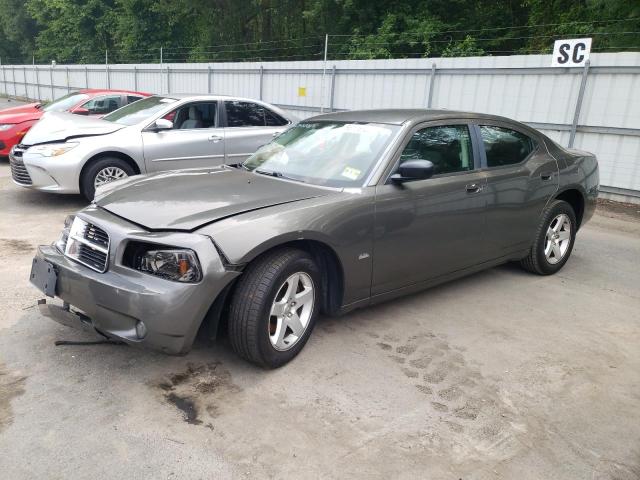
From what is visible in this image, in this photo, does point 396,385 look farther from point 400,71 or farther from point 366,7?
point 366,7

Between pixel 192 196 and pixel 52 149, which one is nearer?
pixel 192 196

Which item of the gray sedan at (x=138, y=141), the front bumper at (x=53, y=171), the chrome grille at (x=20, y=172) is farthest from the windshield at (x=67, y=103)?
the front bumper at (x=53, y=171)

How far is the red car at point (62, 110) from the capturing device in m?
9.93

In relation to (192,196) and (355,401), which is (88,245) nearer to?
(192,196)

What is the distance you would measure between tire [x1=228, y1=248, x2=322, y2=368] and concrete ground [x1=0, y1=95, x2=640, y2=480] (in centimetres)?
16

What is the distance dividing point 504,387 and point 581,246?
12.8 feet

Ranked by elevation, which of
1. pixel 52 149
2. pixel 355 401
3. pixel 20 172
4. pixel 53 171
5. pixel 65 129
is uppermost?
pixel 65 129

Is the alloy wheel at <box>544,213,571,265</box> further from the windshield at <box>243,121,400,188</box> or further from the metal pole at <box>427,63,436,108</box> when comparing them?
the metal pole at <box>427,63,436,108</box>

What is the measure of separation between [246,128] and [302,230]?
5.30 metres

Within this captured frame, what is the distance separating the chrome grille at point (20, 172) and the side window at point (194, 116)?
6.33ft

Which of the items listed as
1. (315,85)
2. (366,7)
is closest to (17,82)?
(366,7)

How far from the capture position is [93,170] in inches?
276

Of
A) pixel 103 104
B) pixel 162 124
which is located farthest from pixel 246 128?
pixel 103 104

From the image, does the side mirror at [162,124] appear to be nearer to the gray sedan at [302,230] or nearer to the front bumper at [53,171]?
the front bumper at [53,171]
